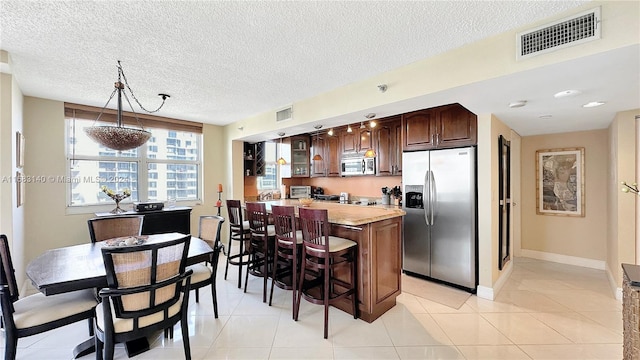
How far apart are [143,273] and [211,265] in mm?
1133

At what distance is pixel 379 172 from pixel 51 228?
5042 millimetres

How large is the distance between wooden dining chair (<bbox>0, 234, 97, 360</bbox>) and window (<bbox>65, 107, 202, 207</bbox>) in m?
2.57

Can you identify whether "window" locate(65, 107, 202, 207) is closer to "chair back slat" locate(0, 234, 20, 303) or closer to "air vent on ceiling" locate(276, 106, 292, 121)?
"air vent on ceiling" locate(276, 106, 292, 121)

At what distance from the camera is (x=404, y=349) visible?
7.12 feet

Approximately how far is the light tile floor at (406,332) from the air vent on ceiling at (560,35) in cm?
233

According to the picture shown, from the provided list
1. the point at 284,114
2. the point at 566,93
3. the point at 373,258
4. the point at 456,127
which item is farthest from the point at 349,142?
the point at 566,93

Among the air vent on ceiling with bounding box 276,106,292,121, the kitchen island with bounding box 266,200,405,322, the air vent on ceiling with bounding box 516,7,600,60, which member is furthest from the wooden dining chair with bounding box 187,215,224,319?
the air vent on ceiling with bounding box 516,7,600,60

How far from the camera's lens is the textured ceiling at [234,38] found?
1.81 m

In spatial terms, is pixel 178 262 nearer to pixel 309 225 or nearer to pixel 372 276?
pixel 309 225

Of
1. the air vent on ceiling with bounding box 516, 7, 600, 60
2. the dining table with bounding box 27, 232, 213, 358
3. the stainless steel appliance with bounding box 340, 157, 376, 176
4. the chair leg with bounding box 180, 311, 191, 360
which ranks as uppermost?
the air vent on ceiling with bounding box 516, 7, 600, 60

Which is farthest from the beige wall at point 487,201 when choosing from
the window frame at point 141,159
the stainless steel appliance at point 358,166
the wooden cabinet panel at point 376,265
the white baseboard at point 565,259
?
the window frame at point 141,159

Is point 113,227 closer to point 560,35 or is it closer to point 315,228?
point 315,228

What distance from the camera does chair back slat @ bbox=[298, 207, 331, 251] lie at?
2.33m

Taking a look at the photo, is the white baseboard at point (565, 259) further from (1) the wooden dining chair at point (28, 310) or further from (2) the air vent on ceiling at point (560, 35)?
(1) the wooden dining chair at point (28, 310)
